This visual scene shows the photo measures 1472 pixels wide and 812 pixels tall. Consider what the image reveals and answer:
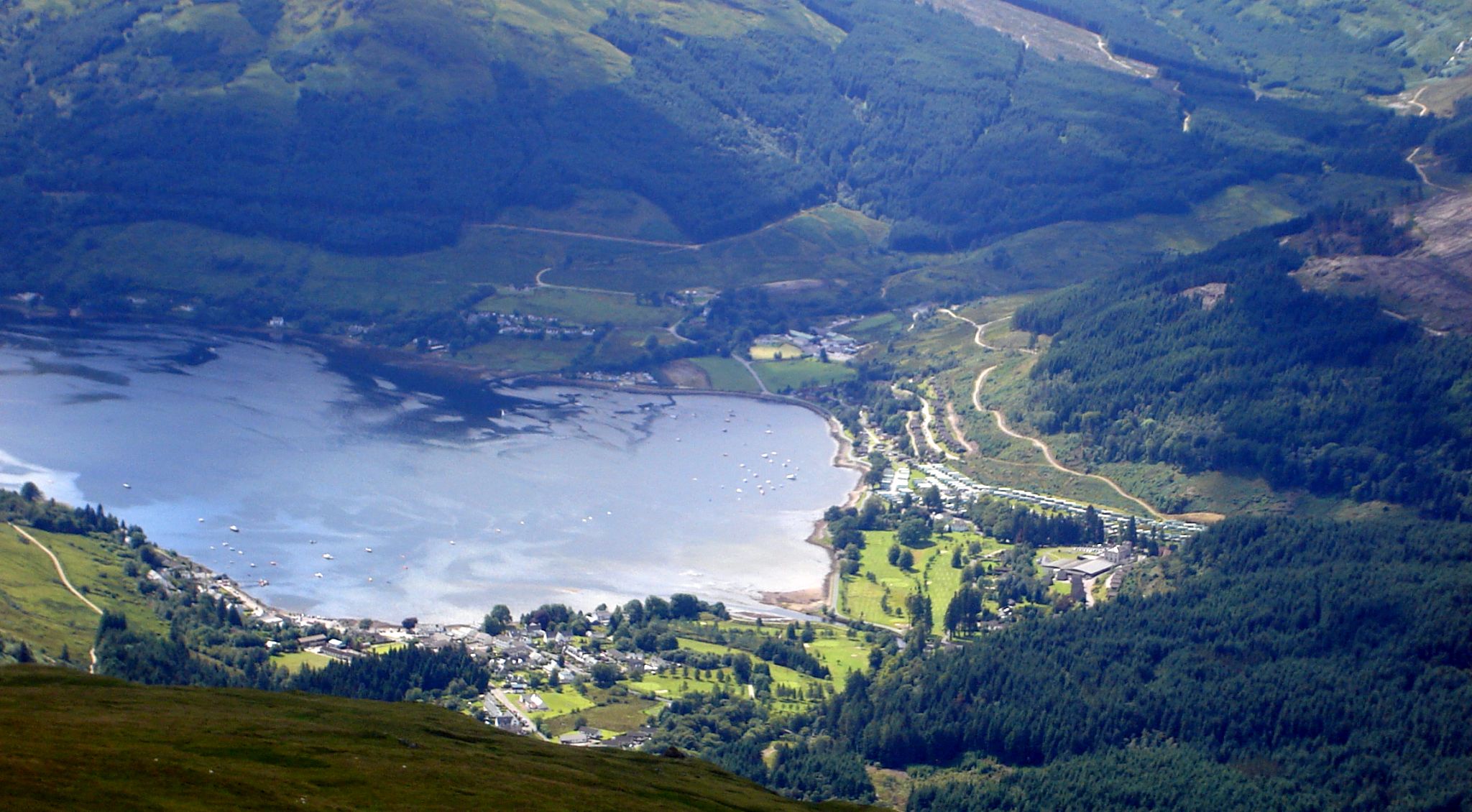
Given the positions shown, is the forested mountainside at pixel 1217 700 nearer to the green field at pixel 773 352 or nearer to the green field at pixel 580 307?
the green field at pixel 773 352

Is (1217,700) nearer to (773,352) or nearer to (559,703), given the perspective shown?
(559,703)

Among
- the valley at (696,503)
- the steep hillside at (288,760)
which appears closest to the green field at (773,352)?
the valley at (696,503)

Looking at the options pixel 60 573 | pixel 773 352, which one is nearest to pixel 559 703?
pixel 60 573

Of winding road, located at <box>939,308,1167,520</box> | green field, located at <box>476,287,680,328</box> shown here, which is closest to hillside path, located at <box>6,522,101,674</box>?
winding road, located at <box>939,308,1167,520</box>

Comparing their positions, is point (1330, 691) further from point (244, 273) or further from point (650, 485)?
point (244, 273)

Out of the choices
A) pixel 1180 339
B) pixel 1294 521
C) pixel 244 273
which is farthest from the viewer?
pixel 244 273

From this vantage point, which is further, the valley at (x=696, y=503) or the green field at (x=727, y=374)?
the green field at (x=727, y=374)

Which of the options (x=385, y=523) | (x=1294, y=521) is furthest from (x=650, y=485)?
(x=1294, y=521)
